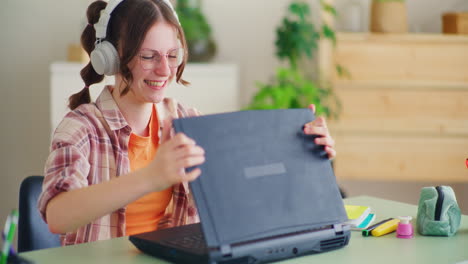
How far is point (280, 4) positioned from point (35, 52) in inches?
55.1

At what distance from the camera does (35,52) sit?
11.9 ft

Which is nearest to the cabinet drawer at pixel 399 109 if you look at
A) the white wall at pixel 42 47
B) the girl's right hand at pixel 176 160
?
the white wall at pixel 42 47

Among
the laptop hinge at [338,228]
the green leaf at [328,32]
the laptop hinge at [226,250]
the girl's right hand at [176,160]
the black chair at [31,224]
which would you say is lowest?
the black chair at [31,224]

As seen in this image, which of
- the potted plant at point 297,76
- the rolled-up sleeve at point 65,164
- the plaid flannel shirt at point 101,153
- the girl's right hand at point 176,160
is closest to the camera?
the girl's right hand at point 176,160

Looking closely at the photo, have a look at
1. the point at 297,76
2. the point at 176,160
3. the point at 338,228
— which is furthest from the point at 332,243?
the point at 297,76

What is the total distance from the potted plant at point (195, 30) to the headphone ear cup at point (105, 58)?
1889mm

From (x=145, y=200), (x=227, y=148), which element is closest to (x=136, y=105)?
(x=145, y=200)

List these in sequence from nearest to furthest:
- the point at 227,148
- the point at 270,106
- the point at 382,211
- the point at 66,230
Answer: the point at 227,148
the point at 66,230
the point at 382,211
the point at 270,106

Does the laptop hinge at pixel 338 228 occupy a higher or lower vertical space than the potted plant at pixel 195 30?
lower

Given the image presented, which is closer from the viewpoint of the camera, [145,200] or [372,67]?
[145,200]

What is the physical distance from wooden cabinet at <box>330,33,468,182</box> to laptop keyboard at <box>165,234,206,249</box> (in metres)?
2.26

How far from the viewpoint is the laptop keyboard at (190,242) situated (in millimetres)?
1167

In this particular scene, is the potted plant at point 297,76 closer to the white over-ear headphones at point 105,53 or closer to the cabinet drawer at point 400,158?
the cabinet drawer at point 400,158

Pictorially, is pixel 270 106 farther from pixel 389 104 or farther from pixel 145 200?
pixel 145 200
